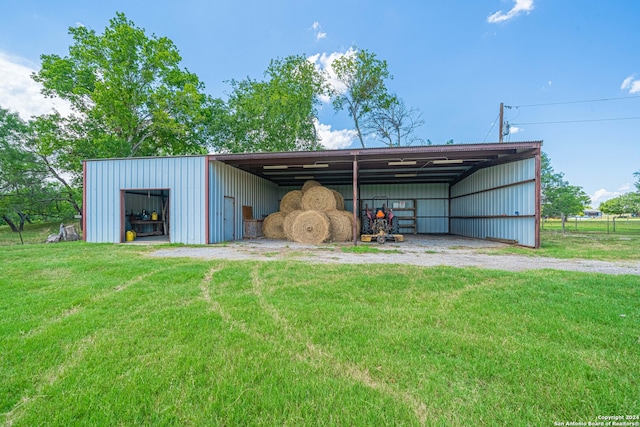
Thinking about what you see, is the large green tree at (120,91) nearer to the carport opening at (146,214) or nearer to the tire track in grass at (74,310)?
the carport opening at (146,214)

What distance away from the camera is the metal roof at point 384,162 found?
33.9ft

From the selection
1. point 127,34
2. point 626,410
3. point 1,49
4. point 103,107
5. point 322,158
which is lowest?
point 626,410

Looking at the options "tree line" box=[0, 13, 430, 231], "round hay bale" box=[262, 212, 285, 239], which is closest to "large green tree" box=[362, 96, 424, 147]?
"tree line" box=[0, 13, 430, 231]

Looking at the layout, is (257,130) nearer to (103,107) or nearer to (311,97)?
(311,97)

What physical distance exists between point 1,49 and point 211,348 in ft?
81.4

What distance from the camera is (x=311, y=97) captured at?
2648cm

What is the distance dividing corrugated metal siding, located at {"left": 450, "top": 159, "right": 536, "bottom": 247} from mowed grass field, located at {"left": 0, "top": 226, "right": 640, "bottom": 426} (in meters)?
6.07

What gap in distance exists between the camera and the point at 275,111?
24.8 metres

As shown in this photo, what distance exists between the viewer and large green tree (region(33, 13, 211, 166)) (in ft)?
66.8

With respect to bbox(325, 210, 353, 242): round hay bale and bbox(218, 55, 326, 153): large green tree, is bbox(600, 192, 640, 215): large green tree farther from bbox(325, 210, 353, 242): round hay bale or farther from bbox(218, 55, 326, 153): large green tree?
bbox(218, 55, 326, 153): large green tree

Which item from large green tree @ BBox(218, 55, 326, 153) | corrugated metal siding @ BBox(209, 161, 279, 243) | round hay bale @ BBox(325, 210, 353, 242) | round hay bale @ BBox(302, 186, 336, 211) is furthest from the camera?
large green tree @ BBox(218, 55, 326, 153)

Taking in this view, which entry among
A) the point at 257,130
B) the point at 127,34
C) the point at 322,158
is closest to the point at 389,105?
the point at 257,130

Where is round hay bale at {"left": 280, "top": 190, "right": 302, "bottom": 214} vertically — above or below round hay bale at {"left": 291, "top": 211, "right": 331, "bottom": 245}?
above

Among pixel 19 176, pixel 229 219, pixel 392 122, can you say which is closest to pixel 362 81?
pixel 392 122
